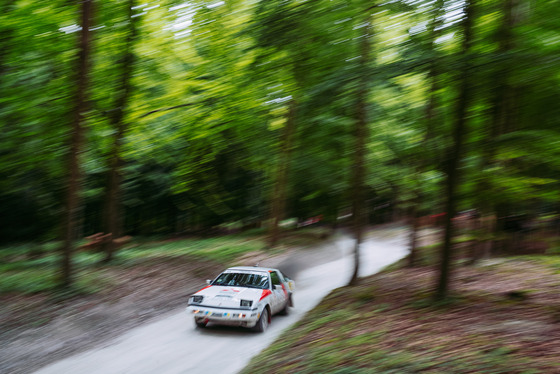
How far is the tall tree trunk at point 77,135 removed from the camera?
12.5m

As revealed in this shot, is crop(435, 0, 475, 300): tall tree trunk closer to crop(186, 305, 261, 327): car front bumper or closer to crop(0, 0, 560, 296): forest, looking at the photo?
crop(0, 0, 560, 296): forest

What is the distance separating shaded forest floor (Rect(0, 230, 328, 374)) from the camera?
968cm

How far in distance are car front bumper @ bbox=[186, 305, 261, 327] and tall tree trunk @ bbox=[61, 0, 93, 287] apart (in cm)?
508

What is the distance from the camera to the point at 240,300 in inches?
420

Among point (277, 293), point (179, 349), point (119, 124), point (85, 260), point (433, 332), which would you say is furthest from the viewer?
point (85, 260)

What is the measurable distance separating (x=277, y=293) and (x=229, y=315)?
2.14m

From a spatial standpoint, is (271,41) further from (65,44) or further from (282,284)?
(65,44)

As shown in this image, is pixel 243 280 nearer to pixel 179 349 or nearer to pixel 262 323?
pixel 262 323

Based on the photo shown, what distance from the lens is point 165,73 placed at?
1752cm

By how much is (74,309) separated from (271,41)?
8.60 metres

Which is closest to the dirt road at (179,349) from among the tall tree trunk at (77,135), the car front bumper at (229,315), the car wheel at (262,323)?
the car wheel at (262,323)

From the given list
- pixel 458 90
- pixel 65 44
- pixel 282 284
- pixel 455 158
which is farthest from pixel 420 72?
pixel 65 44

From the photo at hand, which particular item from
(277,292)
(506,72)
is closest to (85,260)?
(277,292)

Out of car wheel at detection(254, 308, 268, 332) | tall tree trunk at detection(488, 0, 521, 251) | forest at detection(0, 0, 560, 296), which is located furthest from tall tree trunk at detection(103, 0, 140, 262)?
tall tree trunk at detection(488, 0, 521, 251)
